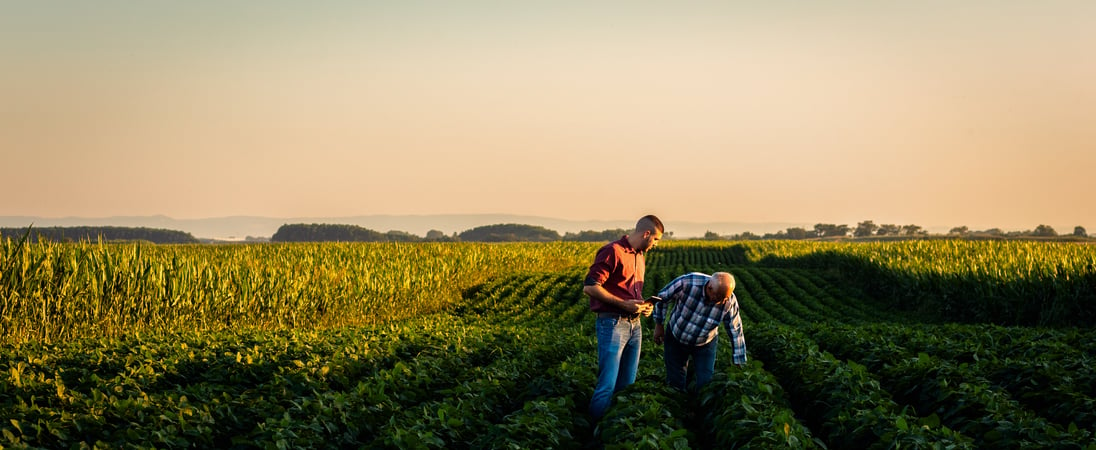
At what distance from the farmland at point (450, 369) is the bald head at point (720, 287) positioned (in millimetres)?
1095

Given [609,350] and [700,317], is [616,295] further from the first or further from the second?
[700,317]

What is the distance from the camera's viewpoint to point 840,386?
31.7ft

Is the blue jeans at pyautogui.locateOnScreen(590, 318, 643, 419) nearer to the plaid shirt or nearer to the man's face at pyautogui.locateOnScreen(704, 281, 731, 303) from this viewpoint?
the plaid shirt

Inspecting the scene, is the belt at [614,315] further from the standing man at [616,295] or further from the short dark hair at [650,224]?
the short dark hair at [650,224]

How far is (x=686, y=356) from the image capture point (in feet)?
32.6

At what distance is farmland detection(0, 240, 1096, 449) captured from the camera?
25.4 ft

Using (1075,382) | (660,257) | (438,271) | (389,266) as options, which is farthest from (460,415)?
(660,257)

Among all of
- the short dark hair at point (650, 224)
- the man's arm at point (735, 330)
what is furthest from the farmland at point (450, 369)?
the short dark hair at point (650, 224)

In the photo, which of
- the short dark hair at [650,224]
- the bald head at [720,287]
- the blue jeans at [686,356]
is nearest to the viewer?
the short dark hair at [650,224]

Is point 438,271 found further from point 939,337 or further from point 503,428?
point 503,428

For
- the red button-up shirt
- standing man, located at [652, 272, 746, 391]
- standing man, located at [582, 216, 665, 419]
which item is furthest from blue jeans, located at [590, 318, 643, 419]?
standing man, located at [652, 272, 746, 391]

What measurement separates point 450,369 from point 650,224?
546 centimetres

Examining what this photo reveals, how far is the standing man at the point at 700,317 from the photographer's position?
9.17m

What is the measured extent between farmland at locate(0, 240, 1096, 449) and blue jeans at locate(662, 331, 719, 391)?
327mm
